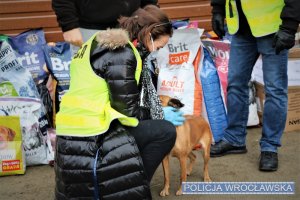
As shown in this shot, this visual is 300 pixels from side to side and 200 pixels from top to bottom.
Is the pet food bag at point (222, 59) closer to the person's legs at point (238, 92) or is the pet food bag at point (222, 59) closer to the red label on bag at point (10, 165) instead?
the person's legs at point (238, 92)

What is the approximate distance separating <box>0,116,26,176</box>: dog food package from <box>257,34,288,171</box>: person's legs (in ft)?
6.41

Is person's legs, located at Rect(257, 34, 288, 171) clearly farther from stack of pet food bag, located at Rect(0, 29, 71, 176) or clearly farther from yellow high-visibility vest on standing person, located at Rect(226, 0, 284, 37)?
stack of pet food bag, located at Rect(0, 29, 71, 176)

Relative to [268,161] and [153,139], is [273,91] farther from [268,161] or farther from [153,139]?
[153,139]

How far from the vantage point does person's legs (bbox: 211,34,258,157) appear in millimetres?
3730

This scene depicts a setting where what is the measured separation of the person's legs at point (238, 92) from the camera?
12.2ft

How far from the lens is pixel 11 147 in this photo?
3756 mm

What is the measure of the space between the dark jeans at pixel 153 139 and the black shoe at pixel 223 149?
1.18 metres

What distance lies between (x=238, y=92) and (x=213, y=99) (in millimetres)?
468

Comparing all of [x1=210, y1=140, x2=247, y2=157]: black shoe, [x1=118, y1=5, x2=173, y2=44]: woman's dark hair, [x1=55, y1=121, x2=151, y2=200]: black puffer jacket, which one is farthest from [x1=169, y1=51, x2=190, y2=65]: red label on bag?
[x1=55, y1=121, x2=151, y2=200]: black puffer jacket

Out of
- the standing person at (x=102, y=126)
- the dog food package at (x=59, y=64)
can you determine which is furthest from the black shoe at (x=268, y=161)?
the dog food package at (x=59, y=64)

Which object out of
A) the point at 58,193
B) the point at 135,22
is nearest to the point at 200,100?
the point at 135,22

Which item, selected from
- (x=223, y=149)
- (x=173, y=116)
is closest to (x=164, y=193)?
(x=173, y=116)

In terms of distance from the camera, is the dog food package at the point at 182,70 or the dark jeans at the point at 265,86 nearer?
the dark jeans at the point at 265,86

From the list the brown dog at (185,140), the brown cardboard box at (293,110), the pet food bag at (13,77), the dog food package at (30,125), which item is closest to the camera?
the brown dog at (185,140)
